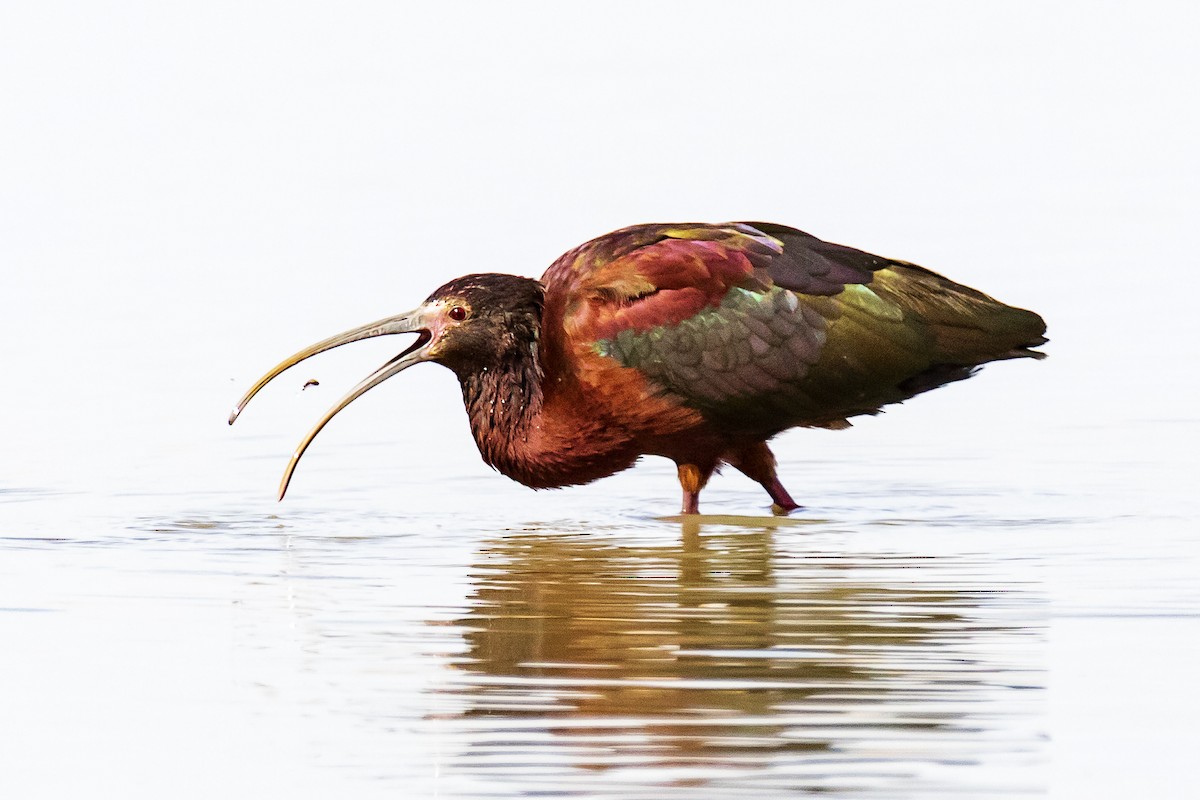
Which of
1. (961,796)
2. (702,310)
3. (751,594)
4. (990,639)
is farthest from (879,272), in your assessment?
(961,796)

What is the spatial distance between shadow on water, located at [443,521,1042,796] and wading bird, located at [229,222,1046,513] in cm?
97

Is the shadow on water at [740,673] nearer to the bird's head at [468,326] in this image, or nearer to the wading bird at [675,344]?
the wading bird at [675,344]

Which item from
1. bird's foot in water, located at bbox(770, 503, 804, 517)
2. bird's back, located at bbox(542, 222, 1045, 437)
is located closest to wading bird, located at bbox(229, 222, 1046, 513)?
bird's back, located at bbox(542, 222, 1045, 437)

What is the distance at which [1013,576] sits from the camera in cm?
1042

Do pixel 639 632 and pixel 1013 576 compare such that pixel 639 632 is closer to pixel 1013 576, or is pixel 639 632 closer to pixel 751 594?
pixel 751 594

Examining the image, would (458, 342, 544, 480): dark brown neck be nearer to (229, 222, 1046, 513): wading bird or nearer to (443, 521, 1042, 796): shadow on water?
(229, 222, 1046, 513): wading bird

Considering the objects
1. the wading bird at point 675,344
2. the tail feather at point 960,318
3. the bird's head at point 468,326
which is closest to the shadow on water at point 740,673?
the wading bird at point 675,344

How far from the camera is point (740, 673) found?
8383mm

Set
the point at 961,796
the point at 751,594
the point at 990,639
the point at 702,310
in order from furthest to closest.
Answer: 1. the point at 702,310
2. the point at 751,594
3. the point at 990,639
4. the point at 961,796

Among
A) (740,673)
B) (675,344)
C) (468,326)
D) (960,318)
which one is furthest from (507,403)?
(740,673)

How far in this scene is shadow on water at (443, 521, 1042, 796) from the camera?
283 inches

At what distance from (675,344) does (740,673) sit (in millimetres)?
3857

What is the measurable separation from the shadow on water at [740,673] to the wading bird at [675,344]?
97 centimetres

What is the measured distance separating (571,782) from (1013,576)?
400cm
